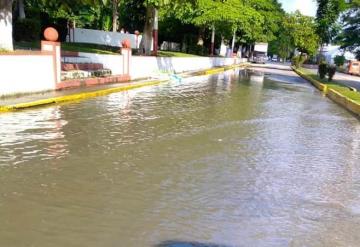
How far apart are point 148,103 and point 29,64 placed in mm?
4278

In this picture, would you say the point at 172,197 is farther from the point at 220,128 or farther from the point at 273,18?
the point at 273,18

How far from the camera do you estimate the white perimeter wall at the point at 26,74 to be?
15102mm

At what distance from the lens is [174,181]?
691 centimetres

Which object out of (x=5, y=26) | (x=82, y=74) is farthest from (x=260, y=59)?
(x=5, y=26)

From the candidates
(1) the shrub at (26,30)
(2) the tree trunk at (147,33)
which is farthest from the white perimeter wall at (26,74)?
(2) the tree trunk at (147,33)

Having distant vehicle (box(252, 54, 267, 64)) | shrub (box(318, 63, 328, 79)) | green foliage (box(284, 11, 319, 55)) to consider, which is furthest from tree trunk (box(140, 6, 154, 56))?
distant vehicle (box(252, 54, 267, 64))

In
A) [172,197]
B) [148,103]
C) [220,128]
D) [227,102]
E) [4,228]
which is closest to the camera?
[4,228]

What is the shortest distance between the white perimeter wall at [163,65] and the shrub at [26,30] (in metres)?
8.21

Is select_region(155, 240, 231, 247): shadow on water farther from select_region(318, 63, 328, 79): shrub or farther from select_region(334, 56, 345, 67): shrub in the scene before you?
select_region(334, 56, 345, 67): shrub

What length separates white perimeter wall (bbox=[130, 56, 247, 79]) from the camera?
92.0 ft

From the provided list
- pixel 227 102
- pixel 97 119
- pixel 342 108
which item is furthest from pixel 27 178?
pixel 342 108

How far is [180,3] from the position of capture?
27.1 meters

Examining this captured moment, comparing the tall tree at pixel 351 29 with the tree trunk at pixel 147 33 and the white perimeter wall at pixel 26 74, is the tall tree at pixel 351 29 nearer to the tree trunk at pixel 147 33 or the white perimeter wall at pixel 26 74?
the tree trunk at pixel 147 33

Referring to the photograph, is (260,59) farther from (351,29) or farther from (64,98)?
(64,98)
